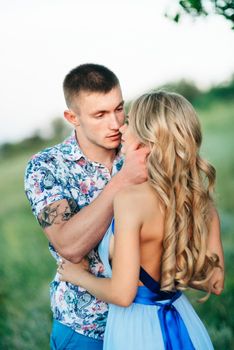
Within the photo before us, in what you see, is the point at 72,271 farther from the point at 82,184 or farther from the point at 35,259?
the point at 35,259

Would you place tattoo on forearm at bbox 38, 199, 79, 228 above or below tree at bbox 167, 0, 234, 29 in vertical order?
below

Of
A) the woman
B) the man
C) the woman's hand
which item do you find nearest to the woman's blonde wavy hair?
the woman

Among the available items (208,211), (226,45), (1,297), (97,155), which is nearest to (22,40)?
(226,45)

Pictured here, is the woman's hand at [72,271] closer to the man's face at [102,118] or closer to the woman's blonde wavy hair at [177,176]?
the woman's blonde wavy hair at [177,176]

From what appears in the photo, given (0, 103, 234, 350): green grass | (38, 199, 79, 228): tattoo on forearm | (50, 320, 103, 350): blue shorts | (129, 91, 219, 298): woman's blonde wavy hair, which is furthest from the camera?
(0, 103, 234, 350): green grass

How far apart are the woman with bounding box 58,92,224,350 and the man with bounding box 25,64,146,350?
9 cm

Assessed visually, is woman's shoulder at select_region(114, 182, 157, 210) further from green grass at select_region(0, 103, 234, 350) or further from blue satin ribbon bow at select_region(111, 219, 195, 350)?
green grass at select_region(0, 103, 234, 350)

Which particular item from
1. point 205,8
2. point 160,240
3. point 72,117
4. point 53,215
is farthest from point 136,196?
point 205,8

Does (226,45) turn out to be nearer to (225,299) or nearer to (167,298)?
(225,299)

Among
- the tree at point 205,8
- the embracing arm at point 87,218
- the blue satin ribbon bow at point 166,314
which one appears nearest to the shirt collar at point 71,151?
the embracing arm at point 87,218

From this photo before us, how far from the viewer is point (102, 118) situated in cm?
264

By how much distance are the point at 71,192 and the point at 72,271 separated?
36 centimetres

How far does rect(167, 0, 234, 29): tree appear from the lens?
2502 mm

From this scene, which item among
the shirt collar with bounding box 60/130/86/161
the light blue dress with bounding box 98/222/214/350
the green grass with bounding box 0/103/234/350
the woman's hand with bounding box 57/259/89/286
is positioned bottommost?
the green grass with bounding box 0/103/234/350
